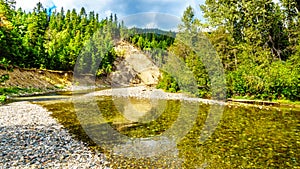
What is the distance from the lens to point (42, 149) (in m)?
10.2

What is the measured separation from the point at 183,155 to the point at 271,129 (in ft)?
26.8

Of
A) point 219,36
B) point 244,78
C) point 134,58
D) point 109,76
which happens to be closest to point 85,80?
point 109,76

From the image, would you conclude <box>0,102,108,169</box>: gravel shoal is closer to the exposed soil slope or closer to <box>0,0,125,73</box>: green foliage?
<box>0,0,125,73</box>: green foliage

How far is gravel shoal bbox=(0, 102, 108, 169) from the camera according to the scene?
8.65m

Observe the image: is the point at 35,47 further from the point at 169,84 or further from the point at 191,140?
the point at 191,140

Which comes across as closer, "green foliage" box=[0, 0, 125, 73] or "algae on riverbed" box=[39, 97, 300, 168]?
"algae on riverbed" box=[39, 97, 300, 168]

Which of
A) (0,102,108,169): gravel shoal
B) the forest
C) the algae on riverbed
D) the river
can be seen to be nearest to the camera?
(0,102,108,169): gravel shoal

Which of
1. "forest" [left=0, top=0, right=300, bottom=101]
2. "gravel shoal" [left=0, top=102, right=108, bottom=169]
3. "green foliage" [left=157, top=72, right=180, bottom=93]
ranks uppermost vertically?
"forest" [left=0, top=0, right=300, bottom=101]

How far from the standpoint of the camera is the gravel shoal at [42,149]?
8.65m

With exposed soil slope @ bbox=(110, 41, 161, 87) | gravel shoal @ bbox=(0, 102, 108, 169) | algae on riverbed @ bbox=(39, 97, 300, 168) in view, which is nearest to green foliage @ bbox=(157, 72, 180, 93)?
exposed soil slope @ bbox=(110, 41, 161, 87)

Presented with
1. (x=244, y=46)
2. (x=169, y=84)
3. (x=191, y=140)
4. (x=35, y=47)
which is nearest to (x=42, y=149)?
(x=191, y=140)

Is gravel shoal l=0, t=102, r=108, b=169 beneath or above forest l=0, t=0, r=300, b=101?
beneath

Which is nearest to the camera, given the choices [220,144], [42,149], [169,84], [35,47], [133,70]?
[42,149]

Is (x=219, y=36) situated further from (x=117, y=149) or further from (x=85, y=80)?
(x=85, y=80)
